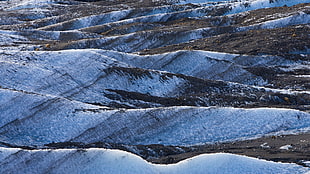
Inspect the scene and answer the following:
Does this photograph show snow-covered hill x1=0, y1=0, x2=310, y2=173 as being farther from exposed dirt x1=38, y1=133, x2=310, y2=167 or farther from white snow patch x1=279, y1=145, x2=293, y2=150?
white snow patch x1=279, y1=145, x2=293, y2=150

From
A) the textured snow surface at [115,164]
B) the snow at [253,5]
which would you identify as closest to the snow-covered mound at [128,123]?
the textured snow surface at [115,164]

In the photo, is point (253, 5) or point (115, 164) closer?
point (115, 164)

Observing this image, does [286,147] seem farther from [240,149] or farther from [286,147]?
[240,149]

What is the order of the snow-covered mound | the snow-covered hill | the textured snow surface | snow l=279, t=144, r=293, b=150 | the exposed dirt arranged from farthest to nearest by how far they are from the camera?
the snow-covered mound, snow l=279, t=144, r=293, b=150, the exposed dirt, the snow-covered hill, the textured snow surface

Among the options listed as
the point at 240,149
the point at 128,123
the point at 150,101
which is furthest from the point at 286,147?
the point at 150,101

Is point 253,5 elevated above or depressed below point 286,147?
above

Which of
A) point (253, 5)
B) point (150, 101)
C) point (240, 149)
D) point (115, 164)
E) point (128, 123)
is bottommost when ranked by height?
point (240, 149)

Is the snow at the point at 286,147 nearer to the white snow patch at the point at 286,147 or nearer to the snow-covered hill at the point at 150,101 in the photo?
the white snow patch at the point at 286,147

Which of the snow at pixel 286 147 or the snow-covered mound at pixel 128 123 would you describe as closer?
the snow at pixel 286 147

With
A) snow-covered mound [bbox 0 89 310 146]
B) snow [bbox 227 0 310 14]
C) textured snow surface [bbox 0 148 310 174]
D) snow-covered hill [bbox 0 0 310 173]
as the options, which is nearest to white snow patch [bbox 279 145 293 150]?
snow-covered hill [bbox 0 0 310 173]

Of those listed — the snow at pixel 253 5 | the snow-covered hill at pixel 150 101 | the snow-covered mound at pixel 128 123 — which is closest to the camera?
the snow-covered hill at pixel 150 101
